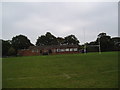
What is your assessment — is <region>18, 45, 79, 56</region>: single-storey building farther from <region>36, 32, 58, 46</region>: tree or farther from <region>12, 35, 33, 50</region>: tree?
<region>36, 32, 58, 46</region>: tree

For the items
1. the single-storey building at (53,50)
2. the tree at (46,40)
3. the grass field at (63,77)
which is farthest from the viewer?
the tree at (46,40)

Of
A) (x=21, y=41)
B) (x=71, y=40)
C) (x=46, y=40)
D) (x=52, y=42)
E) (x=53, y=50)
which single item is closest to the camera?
(x=53, y=50)

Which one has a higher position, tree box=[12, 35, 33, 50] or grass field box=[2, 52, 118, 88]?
tree box=[12, 35, 33, 50]

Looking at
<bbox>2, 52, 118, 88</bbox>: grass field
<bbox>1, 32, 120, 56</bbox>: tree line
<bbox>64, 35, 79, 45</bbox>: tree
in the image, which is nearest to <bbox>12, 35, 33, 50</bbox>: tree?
<bbox>1, 32, 120, 56</bbox>: tree line

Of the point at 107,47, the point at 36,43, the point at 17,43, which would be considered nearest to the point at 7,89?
the point at 107,47

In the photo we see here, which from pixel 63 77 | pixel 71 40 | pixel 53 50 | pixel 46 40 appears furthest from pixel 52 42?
pixel 63 77

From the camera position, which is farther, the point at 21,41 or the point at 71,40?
the point at 71,40

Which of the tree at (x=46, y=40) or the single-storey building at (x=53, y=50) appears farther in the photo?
the tree at (x=46, y=40)

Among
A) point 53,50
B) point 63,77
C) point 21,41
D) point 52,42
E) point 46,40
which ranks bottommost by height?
point 53,50

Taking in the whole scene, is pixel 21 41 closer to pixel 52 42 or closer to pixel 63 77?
pixel 52 42

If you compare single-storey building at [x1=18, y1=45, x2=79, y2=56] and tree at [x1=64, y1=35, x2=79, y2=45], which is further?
tree at [x1=64, y1=35, x2=79, y2=45]

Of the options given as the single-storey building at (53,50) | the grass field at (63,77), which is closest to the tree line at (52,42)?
the single-storey building at (53,50)

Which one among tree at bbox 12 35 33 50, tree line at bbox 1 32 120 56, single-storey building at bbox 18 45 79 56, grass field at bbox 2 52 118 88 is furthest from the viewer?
tree at bbox 12 35 33 50

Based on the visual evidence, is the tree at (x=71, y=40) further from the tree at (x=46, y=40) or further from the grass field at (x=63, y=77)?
the grass field at (x=63, y=77)
